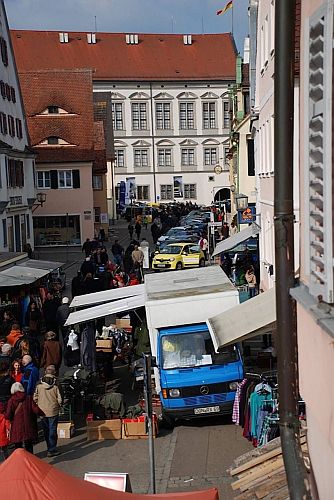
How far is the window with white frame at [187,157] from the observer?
95875 mm

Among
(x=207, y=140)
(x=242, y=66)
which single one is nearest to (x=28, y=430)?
(x=242, y=66)

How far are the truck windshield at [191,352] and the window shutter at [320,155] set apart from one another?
34.1 feet

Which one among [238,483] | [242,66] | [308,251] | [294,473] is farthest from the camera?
[242,66]

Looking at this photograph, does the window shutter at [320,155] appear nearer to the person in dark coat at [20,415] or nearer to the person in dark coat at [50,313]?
the person in dark coat at [20,415]

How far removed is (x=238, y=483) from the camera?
31.1 feet

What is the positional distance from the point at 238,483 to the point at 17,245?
33020 mm

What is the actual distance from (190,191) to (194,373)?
83.0m

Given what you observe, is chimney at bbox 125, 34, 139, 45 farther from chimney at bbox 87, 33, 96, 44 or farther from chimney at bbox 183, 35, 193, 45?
chimney at bbox 183, 35, 193, 45

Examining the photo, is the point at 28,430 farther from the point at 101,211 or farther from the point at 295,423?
the point at 101,211

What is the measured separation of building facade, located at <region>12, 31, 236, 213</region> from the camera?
95000mm

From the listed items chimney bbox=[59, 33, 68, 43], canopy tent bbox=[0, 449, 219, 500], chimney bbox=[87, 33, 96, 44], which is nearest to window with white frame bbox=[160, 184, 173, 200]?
chimney bbox=[87, 33, 96, 44]

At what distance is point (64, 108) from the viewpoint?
175 ft

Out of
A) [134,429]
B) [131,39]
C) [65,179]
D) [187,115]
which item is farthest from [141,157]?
[134,429]

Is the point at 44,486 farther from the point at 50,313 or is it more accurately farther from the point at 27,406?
the point at 50,313
